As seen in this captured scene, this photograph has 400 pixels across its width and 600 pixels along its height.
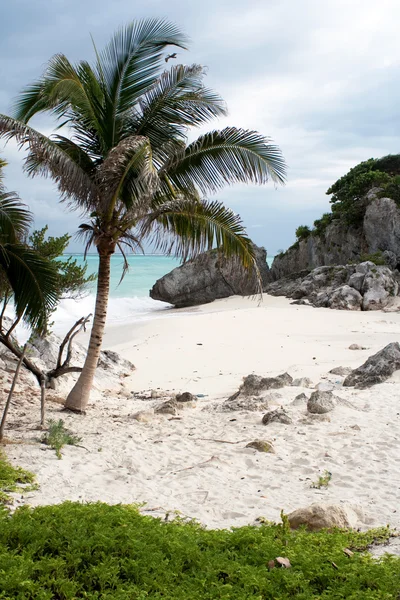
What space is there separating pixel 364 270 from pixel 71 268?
64.0ft

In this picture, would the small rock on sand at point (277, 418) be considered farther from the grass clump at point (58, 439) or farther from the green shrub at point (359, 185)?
the green shrub at point (359, 185)

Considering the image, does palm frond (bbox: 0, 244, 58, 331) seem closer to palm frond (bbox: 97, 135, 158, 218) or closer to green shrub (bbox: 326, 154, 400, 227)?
palm frond (bbox: 97, 135, 158, 218)

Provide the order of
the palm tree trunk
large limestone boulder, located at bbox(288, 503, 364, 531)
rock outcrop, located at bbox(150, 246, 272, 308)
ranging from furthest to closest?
rock outcrop, located at bbox(150, 246, 272, 308) → the palm tree trunk → large limestone boulder, located at bbox(288, 503, 364, 531)

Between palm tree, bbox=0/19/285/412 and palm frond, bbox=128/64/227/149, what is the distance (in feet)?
0.05

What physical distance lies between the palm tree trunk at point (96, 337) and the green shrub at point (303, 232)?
3089cm


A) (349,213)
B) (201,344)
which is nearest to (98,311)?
(201,344)

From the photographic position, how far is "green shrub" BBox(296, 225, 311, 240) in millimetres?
39169

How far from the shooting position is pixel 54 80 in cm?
866

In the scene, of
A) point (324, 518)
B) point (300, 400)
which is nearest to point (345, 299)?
point (300, 400)

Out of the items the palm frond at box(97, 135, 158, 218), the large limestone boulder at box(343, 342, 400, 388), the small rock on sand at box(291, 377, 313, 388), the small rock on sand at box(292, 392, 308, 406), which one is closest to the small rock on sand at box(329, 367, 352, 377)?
the large limestone boulder at box(343, 342, 400, 388)

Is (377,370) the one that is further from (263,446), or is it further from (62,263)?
(62,263)

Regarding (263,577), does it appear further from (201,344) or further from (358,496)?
(201,344)

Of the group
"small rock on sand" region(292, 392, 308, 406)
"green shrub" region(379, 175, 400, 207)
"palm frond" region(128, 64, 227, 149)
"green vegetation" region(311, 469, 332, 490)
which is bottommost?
"green vegetation" region(311, 469, 332, 490)

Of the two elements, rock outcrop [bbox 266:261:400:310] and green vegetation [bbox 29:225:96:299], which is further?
rock outcrop [bbox 266:261:400:310]
